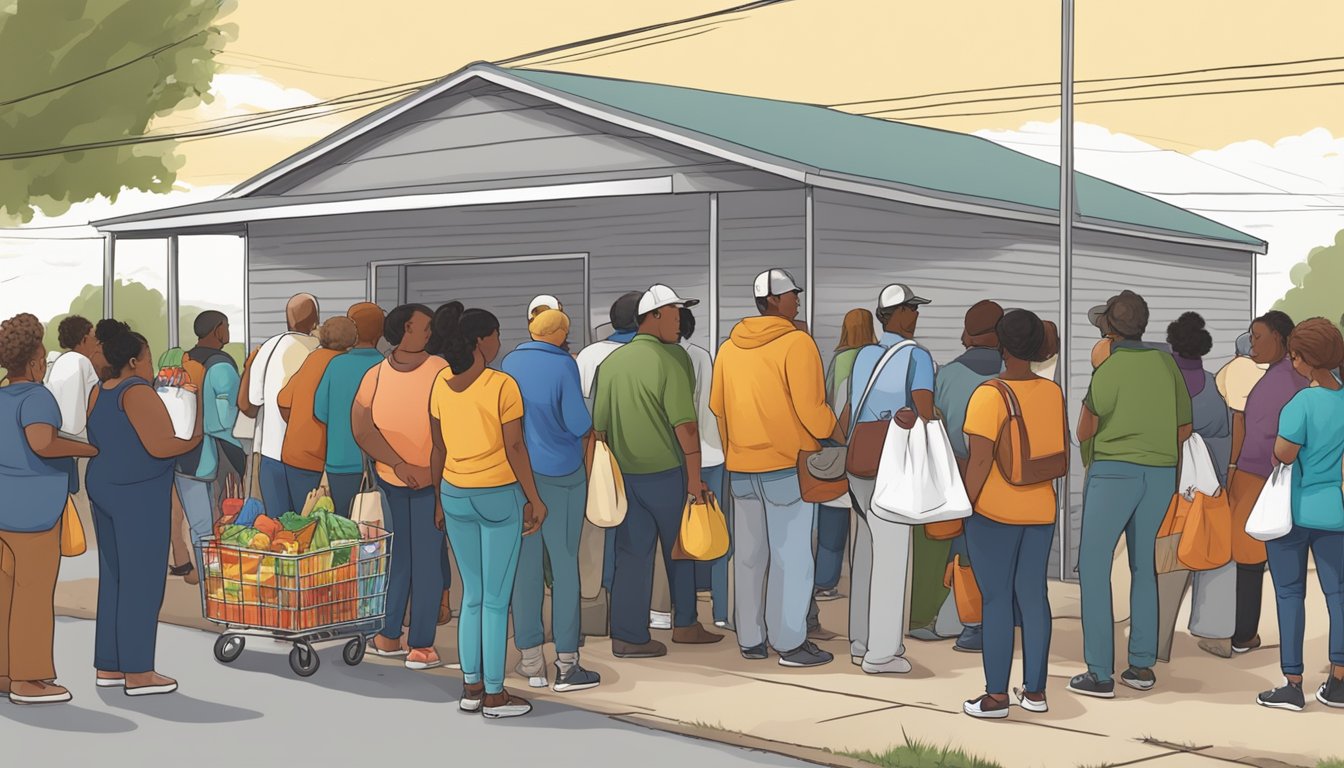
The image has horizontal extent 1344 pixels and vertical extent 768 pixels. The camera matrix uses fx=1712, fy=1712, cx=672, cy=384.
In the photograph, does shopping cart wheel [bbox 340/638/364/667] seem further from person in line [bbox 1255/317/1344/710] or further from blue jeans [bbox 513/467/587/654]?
person in line [bbox 1255/317/1344/710]

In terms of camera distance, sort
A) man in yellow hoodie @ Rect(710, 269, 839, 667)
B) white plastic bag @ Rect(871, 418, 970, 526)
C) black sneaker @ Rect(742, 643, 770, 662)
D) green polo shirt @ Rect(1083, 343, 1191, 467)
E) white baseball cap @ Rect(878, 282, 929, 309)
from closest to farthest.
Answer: white plastic bag @ Rect(871, 418, 970, 526), green polo shirt @ Rect(1083, 343, 1191, 467), man in yellow hoodie @ Rect(710, 269, 839, 667), white baseball cap @ Rect(878, 282, 929, 309), black sneaker @ Rect(742, 643, 770, 662)

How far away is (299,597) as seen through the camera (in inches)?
366

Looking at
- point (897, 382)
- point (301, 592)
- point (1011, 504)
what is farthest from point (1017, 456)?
point (301, 592)

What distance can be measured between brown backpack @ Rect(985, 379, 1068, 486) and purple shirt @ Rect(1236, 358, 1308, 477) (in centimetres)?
187

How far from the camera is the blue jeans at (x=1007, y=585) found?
8.07 meters

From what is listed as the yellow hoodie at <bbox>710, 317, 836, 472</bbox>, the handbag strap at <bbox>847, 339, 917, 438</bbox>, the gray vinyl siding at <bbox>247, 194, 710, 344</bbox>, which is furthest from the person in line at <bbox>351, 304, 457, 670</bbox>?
the gray vinyl siding at <bbox>247, 194, 710, 344</bbox>

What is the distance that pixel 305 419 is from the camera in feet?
33.8

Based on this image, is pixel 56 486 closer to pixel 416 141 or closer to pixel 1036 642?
pixel 1036 642

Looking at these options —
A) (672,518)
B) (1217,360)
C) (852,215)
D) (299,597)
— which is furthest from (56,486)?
(1217,360)

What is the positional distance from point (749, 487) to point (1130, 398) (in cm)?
218

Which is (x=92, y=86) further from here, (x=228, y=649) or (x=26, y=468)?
(x=26, y=468)

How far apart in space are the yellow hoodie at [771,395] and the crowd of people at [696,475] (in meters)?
0.02

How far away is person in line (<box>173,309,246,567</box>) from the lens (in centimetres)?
1248

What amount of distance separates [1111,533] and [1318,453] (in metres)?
1.07
